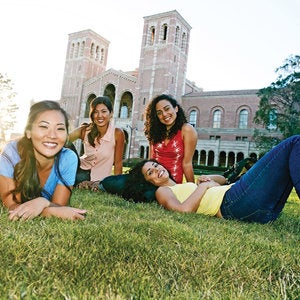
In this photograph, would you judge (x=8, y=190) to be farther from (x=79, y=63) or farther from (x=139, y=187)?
(x=79, y=63)

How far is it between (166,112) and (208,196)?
179 centimetres

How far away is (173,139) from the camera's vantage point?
4930 mm

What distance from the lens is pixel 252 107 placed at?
3434 centimetres

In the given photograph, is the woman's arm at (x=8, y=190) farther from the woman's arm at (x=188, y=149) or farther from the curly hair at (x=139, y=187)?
the woman's arm at (x=188, y=149)

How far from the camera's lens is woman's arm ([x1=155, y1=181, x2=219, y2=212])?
3.30 m

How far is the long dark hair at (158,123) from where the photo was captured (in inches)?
196

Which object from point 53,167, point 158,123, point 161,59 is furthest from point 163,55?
point 53,167

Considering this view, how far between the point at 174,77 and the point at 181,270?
1414 inches

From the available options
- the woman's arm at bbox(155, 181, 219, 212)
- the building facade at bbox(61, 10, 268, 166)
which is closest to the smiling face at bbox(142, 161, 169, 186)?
the woman's arm at bbox(155, 181, 219, 212)

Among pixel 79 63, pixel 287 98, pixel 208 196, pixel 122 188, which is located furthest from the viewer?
pixel 79 63

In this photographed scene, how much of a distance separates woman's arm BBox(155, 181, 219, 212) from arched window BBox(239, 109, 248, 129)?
32742mm

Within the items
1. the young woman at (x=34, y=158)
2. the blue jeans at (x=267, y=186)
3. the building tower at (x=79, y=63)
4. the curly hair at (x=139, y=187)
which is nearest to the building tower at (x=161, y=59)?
the building tower at (x=79, y=63)


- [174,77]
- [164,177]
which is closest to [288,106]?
[174,77]

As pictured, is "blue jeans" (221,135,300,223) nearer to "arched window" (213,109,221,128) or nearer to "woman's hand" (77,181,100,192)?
"woman's hand" (77,181,100,192)
